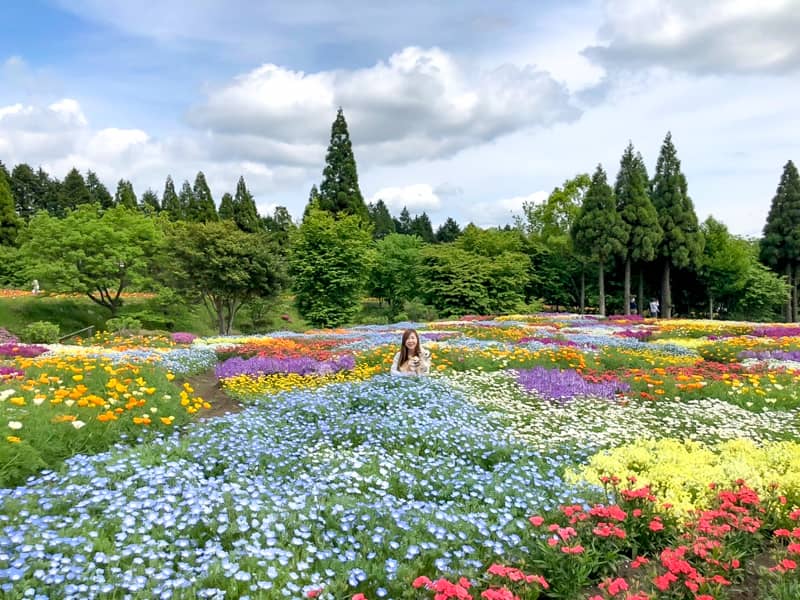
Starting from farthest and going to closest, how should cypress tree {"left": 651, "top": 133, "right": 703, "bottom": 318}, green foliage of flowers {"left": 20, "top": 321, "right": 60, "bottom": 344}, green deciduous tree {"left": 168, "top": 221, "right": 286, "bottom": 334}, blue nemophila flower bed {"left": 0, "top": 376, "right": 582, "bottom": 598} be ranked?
1. cypress tree {"left": 651, "top": 133, "right": 703, "bottom": 318}
2. green deciduous tree {"left": 168, "top": 221, "right": 286, "bottom": 334}
3. green foliage of flowers {"left": 20, "top": 321, "right": 60, "bottom": 344}
4. blue nemophila flower bed {"left": 0, "top": 376, "right": 582, "bottom": 598}

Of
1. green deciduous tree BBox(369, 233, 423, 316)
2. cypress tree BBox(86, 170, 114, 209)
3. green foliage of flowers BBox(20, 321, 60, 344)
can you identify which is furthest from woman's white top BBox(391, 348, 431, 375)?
cypress tree BBox(86, 170, 114, 209)

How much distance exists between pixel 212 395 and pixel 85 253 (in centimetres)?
2406

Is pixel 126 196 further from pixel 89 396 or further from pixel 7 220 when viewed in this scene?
pixel 89 396

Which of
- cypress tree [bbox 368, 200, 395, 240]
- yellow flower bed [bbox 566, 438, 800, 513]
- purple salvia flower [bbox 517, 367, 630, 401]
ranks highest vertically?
cypress tree [bbox 368, 200, 395, 240]

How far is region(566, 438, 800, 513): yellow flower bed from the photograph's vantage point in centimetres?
465

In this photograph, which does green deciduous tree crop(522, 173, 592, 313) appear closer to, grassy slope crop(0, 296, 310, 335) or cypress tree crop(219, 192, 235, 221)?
grassy slope crop(0, 296, 310, 335)

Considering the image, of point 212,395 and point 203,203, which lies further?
point 203,203

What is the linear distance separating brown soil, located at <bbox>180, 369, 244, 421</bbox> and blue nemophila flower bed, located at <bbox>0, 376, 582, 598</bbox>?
8.66 ft

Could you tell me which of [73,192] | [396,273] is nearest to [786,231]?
[396,273]

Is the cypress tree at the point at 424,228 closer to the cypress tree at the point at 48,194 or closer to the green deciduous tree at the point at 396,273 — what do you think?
the green deciduous tree at the point at 396,273

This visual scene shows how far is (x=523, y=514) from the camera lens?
434cm

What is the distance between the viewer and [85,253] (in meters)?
29.3

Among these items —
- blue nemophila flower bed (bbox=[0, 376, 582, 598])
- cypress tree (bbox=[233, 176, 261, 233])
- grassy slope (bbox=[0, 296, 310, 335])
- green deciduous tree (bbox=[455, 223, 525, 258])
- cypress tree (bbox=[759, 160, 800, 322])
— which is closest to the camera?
Answer: blue nemophila flower bed (bbox=[0, 376, 582, 598])

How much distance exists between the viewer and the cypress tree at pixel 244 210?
172 ft
